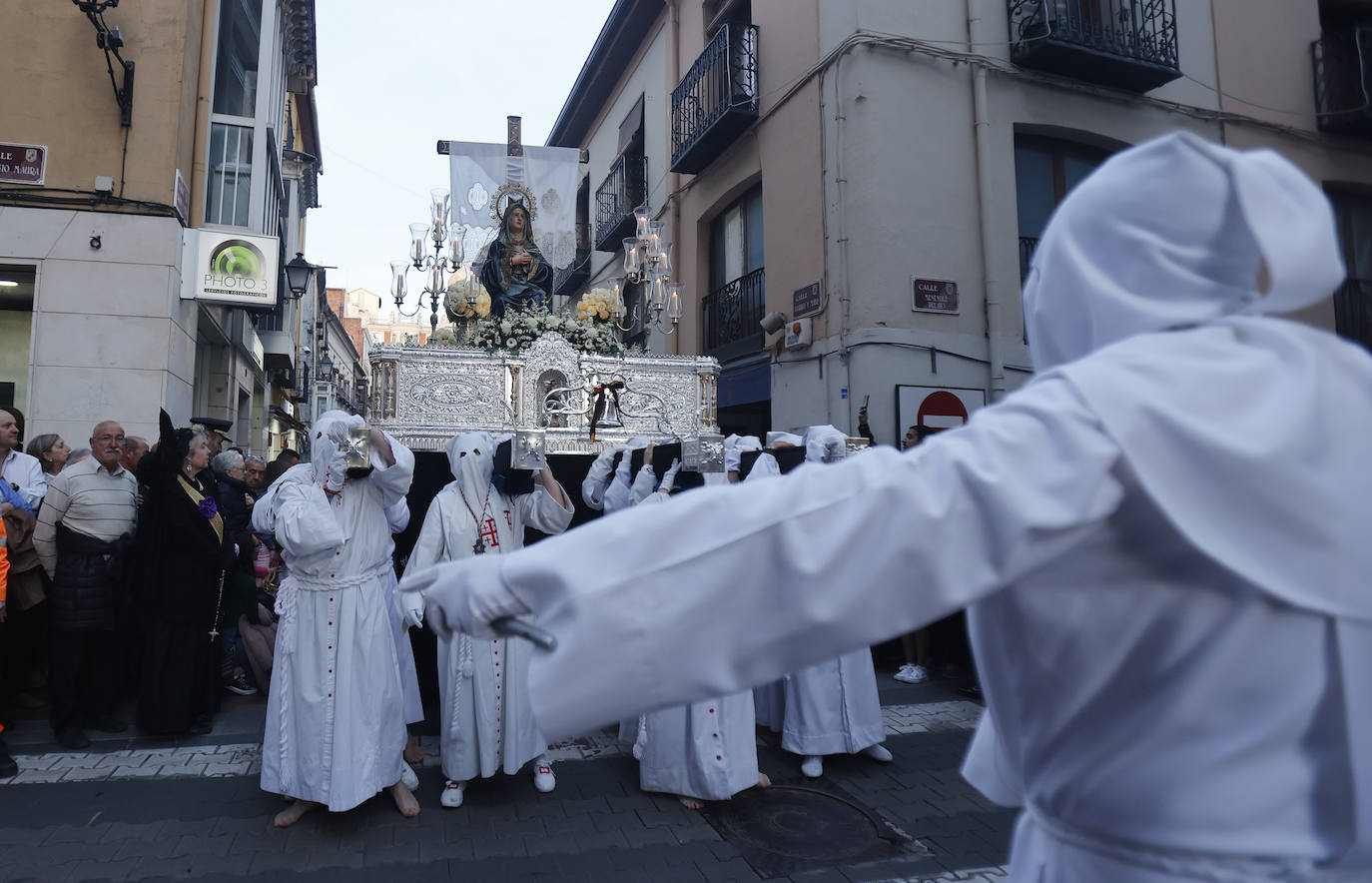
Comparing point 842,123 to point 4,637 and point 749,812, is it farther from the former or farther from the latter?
point 4,637

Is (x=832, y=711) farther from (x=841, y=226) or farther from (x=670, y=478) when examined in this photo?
(x=841, y=226)

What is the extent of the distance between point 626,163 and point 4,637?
1300cm

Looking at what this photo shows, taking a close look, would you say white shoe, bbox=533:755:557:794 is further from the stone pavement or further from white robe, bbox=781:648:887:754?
white robe, bbox=781:648:887:754

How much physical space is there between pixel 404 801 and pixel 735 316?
8890mm

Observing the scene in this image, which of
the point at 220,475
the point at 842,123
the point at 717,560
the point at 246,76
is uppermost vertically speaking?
the point at 246,76

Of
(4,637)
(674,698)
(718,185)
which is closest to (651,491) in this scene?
(674,698)

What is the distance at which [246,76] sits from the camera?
11.4 metres

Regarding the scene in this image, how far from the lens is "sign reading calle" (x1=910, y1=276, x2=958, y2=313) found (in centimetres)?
873

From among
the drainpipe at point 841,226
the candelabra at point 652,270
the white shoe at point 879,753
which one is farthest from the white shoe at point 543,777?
the drainpipe at point 841,226

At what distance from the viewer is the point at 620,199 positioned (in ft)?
50.8

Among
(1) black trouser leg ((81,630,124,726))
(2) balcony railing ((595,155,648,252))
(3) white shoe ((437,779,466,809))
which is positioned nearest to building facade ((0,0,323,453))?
(1) black trouser leg ((81,630,124,726))

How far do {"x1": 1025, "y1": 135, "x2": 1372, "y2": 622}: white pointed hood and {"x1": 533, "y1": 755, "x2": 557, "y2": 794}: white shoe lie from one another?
3842 millimetres

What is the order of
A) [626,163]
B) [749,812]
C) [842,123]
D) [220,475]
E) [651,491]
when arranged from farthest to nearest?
[626,163] → [842,123] → [220,475] → [651,491] → [749,812]

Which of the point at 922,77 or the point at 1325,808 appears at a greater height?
the point at 922,77
